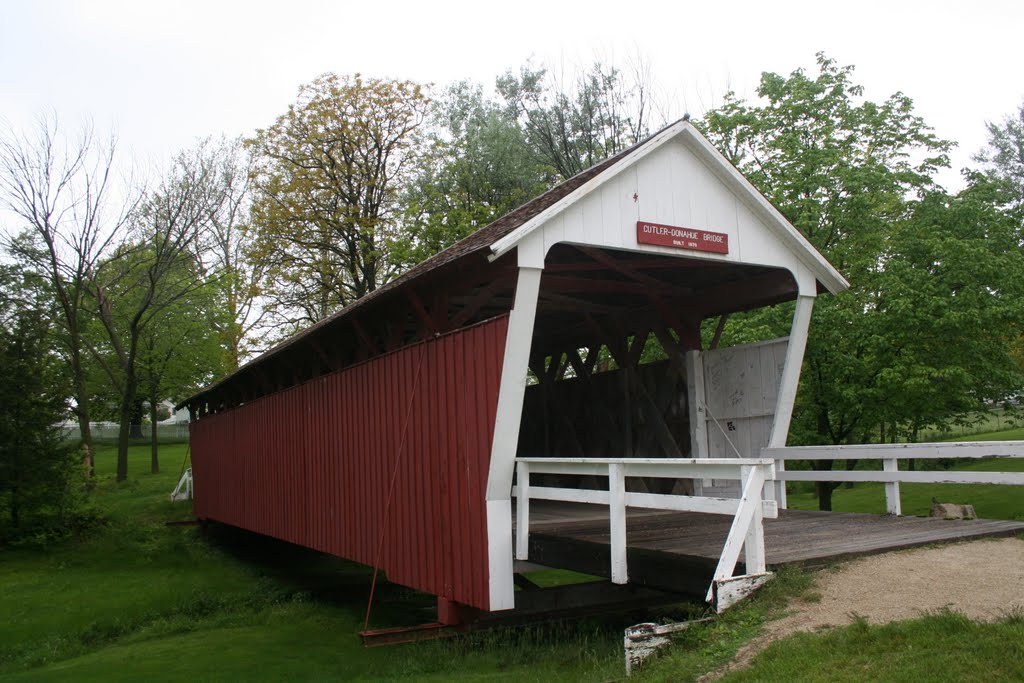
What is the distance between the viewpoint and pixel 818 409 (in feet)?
48.3

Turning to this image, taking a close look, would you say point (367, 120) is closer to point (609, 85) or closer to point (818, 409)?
point (609, 85)

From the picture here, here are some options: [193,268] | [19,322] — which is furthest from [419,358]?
[193,268]

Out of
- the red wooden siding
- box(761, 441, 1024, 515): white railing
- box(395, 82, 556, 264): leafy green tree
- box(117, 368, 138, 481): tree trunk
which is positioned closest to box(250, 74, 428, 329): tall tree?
box(395, 82, 556, 264): leafy green tree

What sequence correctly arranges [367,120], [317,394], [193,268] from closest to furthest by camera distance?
[317,394], [367,120], [193,268]

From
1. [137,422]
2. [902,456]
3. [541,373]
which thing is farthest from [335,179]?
[137,422]

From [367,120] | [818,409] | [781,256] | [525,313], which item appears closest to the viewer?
[525,313]

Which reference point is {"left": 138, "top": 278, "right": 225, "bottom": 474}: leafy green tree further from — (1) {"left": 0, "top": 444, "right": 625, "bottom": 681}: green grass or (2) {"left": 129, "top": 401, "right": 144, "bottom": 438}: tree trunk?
(2) {"left": 129, "top": 401, "right": 144, "bottom": 438}: tree trunk

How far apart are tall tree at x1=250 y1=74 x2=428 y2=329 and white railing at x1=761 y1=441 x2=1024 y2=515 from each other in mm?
18548

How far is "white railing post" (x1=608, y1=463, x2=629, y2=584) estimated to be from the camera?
663cm

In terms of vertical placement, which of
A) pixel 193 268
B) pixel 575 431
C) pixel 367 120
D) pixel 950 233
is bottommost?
pixel 575 431

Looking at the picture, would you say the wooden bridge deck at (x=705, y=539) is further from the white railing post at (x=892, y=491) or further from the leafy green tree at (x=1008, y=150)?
the leafy green tree at (x=1008, y=150)

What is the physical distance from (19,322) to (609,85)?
15.6 m

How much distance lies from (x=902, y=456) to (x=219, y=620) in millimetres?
10345

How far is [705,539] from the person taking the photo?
23.5 ft
